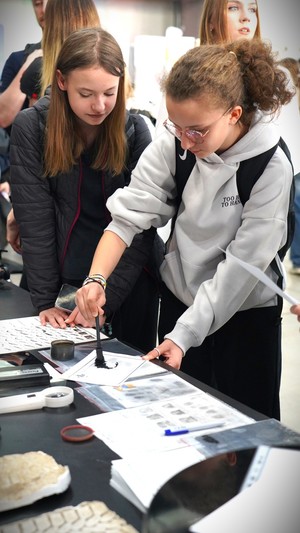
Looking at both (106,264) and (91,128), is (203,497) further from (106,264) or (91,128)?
(91,128)

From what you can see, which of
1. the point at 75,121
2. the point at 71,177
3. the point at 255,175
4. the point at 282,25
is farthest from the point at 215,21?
the point at 255,175

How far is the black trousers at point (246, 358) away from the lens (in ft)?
5.66

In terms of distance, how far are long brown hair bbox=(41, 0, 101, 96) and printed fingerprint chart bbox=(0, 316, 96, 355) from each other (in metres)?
0.74

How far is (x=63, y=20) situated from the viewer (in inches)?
78.0

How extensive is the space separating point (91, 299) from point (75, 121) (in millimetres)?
576

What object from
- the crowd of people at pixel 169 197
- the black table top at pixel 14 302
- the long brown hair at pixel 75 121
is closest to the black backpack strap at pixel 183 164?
the crowd of people at pixel 169 197

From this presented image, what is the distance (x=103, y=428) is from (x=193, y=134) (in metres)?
0.66

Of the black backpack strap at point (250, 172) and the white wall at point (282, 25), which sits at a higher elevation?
the white wall at point (282, 25)

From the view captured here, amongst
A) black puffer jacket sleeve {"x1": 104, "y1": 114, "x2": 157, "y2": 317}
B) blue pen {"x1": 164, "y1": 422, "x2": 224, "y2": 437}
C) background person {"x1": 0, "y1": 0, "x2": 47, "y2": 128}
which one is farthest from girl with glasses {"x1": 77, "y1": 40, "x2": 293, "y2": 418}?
background person {"x1": 0, "y1": 0, "x2": 47, "y2": 128}

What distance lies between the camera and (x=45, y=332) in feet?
5.81

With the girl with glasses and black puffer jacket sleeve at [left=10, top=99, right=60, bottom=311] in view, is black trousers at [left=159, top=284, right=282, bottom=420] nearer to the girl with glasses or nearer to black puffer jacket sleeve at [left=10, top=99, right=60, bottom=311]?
the girl with glasses

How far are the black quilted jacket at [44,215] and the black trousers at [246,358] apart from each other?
20 cm

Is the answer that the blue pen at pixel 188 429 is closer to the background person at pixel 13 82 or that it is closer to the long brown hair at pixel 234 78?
the long brown hair at pixel 234 78

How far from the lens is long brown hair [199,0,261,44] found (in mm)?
2184
